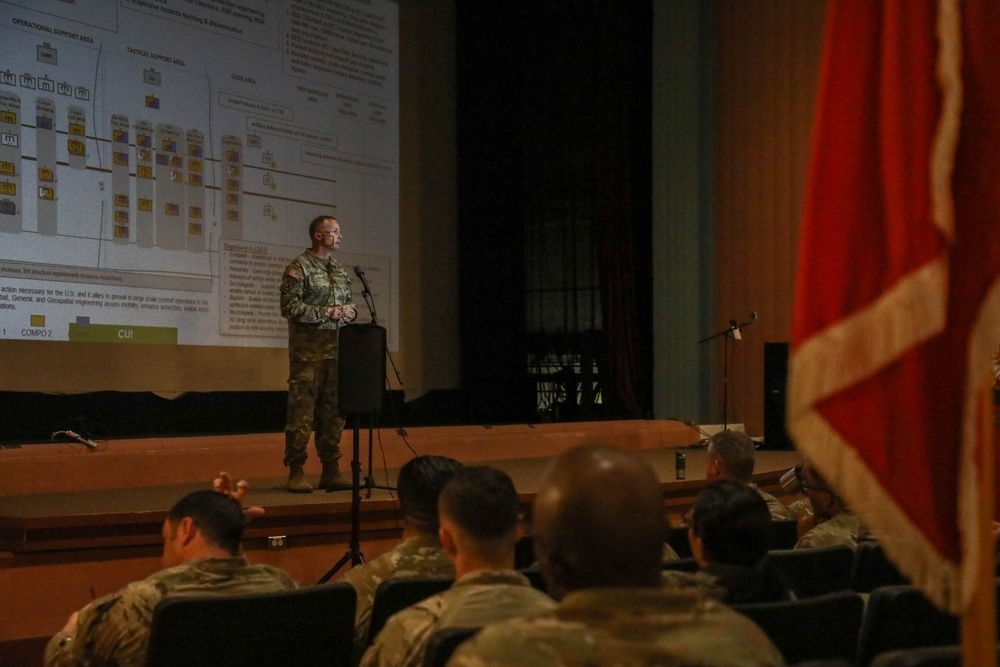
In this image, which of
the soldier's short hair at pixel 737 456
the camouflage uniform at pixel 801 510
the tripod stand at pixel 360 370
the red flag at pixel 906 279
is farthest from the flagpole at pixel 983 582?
the tripod stand at pixel 360 370

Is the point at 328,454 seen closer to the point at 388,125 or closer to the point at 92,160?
the point at 92,160

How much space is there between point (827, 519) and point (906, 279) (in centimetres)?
240

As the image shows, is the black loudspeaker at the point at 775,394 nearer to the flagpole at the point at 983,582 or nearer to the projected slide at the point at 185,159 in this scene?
the projected slide at the point at 185,159

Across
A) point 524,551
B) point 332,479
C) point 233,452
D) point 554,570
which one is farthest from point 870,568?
point 233,452

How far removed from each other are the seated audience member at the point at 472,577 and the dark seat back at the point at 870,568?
1330 millimetres

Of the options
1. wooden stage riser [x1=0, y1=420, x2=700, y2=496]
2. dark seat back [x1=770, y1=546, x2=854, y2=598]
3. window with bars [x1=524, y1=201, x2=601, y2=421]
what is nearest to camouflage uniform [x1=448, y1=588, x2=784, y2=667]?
dark seat back [x1=770, y1=546, x2=854, y2=598]

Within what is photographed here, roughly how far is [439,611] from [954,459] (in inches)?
37.3

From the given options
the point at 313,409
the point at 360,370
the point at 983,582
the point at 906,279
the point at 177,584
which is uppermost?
the point at 906,279

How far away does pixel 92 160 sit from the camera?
6434 mm

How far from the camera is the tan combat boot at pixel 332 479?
5762 millimetres

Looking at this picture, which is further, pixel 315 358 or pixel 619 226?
pixel 619 226

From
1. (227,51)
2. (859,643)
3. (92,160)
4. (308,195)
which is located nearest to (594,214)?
(308,195)

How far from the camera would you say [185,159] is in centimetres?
698

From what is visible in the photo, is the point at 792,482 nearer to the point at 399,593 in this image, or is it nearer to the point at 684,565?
the point at 684,565
